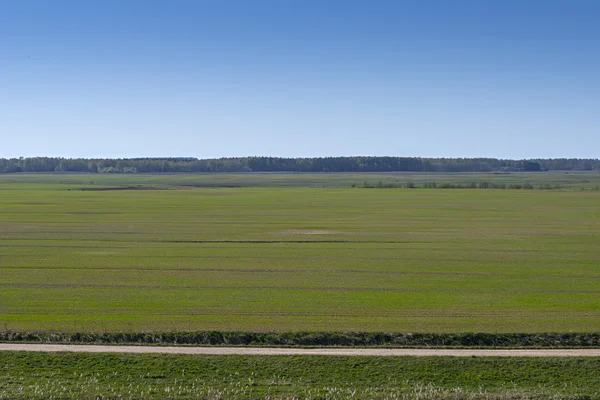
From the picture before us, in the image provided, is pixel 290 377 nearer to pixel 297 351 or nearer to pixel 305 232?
→ pixel 297 351

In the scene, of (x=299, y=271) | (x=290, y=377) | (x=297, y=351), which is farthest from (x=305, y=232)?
(x=290, y=377)

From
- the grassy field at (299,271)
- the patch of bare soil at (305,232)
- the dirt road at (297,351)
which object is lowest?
the dirt road at (297,351)

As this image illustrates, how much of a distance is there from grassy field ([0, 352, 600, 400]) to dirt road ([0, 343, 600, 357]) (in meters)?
0.62

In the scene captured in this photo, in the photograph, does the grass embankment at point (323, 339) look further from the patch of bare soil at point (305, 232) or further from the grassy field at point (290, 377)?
the patch of bare soil at point (305, 232)

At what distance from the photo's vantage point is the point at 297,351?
2634 cm

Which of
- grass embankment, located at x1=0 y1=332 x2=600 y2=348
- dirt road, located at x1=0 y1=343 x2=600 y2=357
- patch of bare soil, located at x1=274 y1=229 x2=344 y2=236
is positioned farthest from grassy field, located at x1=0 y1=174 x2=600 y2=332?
dirt road, located at x1=0 y1=343 x2=600 y2=357

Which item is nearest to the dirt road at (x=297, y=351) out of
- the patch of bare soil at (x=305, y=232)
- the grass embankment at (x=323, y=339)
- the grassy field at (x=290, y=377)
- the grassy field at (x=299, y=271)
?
the grassy field at (x=290, y=377)

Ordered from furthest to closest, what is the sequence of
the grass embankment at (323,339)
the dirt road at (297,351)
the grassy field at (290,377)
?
the grass embankment at (323,339) < the dirt road at (297,351) < the grassy field at (290,377)

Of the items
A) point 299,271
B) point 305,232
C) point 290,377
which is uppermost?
point 305,232

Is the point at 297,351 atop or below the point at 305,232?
below

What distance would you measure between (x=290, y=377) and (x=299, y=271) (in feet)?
65.5

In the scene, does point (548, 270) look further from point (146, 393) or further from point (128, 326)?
point (146, 393)

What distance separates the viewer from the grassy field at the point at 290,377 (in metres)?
22.6

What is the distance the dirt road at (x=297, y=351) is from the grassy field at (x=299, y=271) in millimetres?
2451
